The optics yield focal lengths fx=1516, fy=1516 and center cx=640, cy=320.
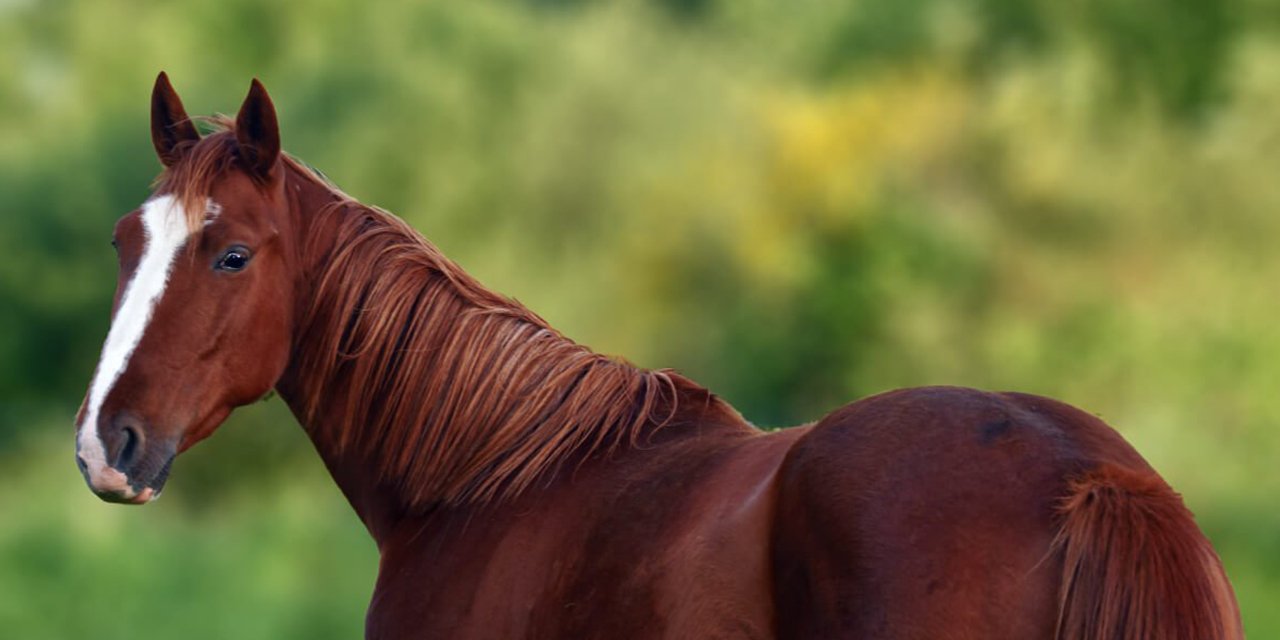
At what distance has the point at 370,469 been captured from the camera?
381 centimetres

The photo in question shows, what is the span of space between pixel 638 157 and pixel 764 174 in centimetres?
212

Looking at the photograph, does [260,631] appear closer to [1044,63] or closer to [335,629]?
[335,629]

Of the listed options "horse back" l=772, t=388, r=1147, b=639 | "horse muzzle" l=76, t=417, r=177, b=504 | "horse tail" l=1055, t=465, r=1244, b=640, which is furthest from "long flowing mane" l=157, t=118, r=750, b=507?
"horse tail" l=1055, t=465, r=1244, b=640

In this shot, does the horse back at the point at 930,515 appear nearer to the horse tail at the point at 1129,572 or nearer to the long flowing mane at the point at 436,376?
the horse tail at the point at 1129,572

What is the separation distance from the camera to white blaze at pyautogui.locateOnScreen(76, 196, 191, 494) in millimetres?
3311

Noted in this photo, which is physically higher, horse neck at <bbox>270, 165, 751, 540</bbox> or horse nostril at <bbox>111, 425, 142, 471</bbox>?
horse neck at <bbox>270, 165, 751, 540</bbox>

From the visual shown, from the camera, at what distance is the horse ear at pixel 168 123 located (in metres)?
3.83

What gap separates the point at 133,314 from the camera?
3396 millimetres

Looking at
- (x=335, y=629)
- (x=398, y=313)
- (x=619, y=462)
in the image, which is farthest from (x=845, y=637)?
(x=335, y=629)

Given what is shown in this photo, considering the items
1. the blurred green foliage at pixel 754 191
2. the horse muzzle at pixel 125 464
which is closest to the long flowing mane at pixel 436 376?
the horse muzzle at pixel 125 464

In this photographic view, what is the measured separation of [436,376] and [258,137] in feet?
2.37

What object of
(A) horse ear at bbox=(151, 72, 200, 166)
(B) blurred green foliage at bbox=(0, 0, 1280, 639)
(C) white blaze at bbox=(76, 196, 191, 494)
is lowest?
(C) white blaze at bbox=(76, 196, 191, 494)

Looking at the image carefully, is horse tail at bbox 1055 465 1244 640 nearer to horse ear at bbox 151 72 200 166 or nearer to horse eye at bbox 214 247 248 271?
horse eye at bbox 214 247 248 271

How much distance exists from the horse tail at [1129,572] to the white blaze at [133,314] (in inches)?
79.4
